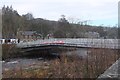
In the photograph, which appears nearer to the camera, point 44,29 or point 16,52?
point 16,52

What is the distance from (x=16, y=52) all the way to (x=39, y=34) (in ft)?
156

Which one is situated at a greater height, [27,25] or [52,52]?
[27,25]

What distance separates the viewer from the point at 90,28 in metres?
98.8

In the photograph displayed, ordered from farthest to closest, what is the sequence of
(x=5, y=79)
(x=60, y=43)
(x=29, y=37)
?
(x=29, y=37), (x=60, y=43), (x=5, y=79)

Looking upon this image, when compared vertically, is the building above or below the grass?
above

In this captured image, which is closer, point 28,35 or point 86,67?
point 86,67

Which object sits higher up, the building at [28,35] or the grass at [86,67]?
the building at [28,35]

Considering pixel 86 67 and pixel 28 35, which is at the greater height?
pixel 28 35

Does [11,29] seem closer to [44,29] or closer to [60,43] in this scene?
[44,29]

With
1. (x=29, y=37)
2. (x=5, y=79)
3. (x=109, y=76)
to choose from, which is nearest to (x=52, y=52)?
(x=5, y=79)

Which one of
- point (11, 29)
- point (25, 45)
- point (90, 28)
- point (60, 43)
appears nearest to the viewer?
point (60, 43)

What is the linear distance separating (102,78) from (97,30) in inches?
3373

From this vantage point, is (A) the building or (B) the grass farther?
(A) the building

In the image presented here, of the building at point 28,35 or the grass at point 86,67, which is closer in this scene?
the grass at point 86,67
